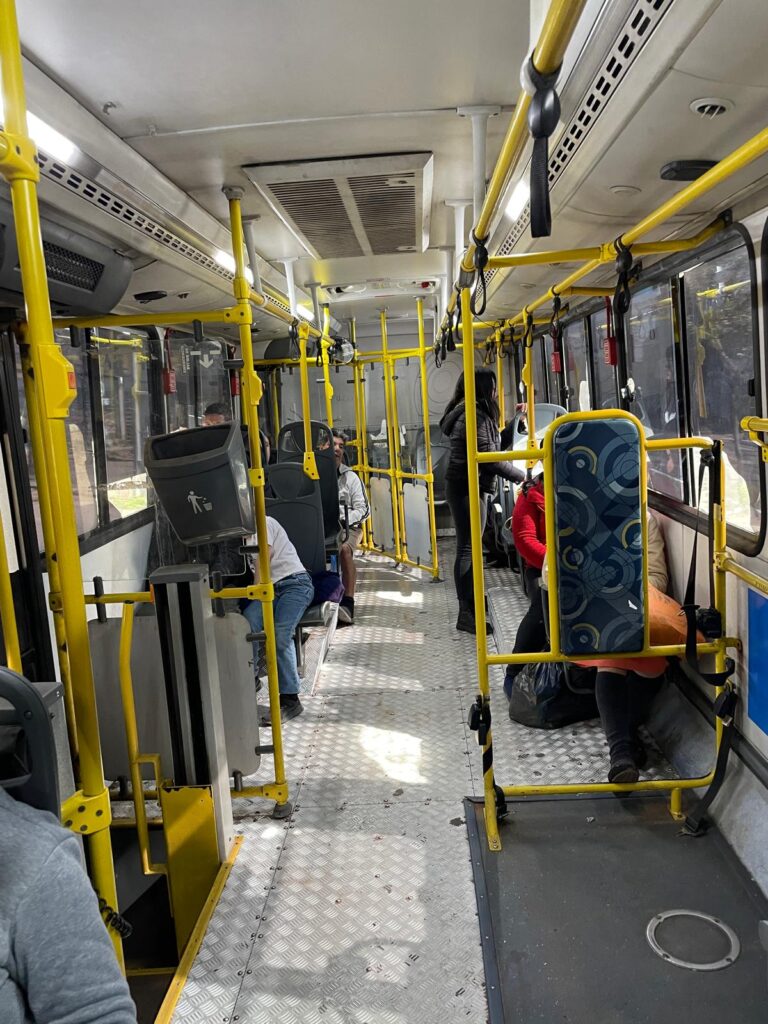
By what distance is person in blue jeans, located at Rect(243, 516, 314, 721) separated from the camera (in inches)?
183

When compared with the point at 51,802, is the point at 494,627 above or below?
below

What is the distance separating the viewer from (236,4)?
6.53ft

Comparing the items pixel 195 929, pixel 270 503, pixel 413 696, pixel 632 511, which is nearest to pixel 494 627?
pixel 413 696

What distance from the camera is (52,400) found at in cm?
167

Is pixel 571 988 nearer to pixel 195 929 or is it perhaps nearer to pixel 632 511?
pixel 195 929

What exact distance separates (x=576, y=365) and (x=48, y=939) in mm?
6649

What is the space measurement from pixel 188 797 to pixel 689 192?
2.79 meters

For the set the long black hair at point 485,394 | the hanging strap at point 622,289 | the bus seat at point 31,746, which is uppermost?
the hanging strap at point 622,289

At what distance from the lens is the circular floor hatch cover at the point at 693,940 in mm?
2504

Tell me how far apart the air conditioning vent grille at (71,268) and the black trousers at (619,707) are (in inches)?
116

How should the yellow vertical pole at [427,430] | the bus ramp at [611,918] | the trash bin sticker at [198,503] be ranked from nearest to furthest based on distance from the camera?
the bus ramp at [611,918] < the trash bin sticker at [198,503] < the yellow vertical pole at [427,430]

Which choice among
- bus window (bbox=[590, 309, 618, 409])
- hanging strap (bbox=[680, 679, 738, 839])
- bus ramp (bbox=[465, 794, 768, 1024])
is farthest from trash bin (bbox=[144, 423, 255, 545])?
bus window (bbox=[590, 309, 618, 409])

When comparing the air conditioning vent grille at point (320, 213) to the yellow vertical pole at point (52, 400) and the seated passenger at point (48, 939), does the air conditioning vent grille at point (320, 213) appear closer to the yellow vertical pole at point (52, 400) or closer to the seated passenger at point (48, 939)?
the yellow vertical pole at point (52, 400)

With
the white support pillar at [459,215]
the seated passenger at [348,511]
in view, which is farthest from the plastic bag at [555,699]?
the seated passenger at [348,511]
